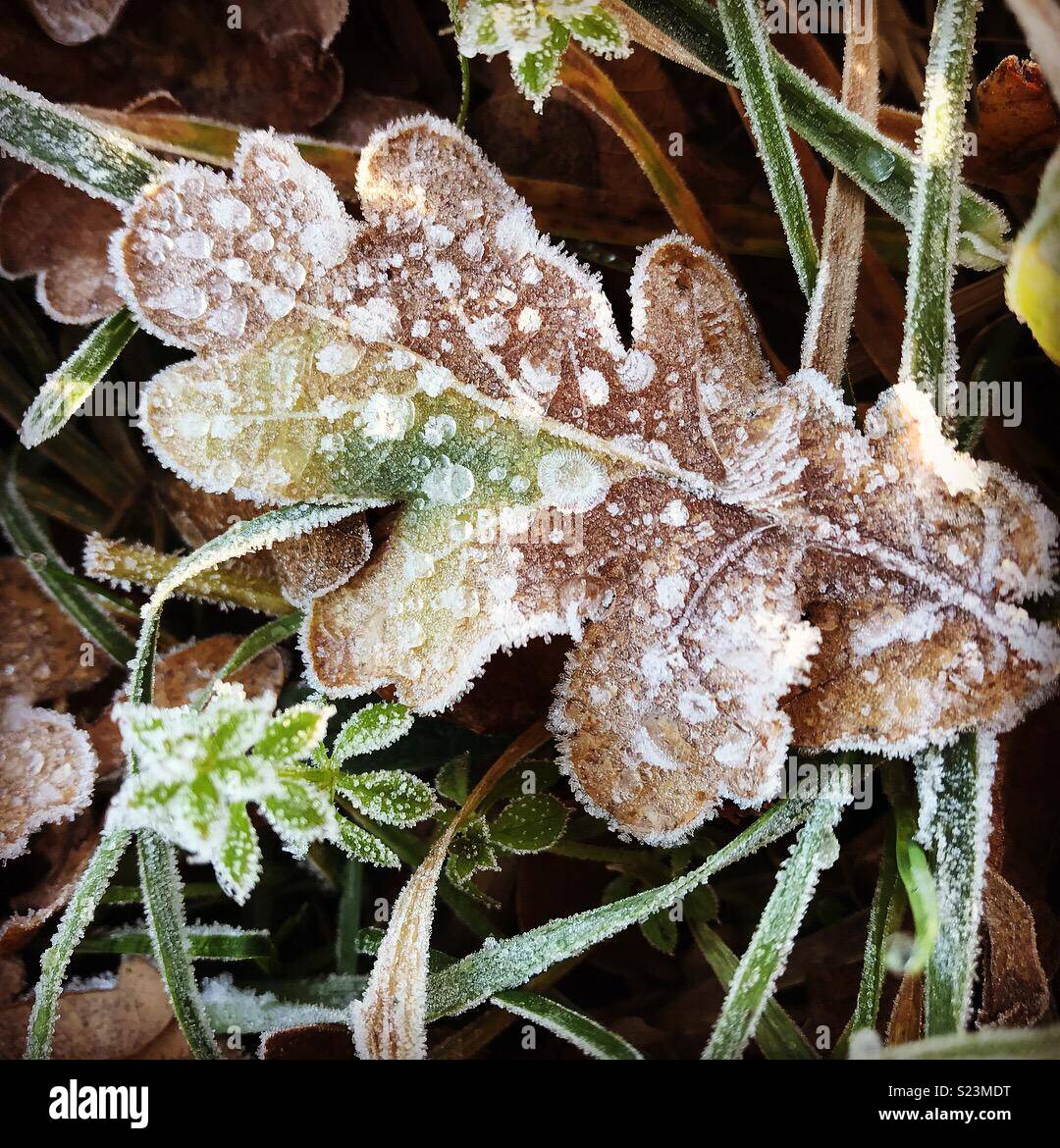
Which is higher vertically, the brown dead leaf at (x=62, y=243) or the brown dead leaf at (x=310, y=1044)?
the brown dead leaf at (x=62, y=243)

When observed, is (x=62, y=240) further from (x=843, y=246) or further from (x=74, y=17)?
(x=843, y=246)

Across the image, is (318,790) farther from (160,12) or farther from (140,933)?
(160,12)

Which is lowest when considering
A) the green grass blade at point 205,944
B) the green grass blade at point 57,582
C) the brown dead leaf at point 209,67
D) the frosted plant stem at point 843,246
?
the green grass blade at point 205,944

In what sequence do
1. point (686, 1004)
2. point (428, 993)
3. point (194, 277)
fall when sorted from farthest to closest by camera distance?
1. point (686, 1004)
2. point (428, 993)
3. point (194, 277)

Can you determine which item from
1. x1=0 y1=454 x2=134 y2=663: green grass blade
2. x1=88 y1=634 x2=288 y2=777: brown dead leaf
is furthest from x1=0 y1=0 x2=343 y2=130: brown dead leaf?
x1=88 y1=634 x2=288 y2=777: brown dead leaf

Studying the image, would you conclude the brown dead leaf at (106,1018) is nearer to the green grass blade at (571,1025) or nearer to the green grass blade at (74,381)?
the green grass blade at (571,1025)

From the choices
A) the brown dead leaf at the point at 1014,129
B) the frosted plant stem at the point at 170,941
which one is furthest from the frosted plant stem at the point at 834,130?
the frosted plant stem at the point at 170,941

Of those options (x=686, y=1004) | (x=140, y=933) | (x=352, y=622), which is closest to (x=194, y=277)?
(x=352, y=622)

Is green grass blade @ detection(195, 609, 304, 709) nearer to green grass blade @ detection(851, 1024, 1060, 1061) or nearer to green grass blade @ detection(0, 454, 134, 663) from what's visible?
green grass blade @ detection(0, 454, 134, 663)
